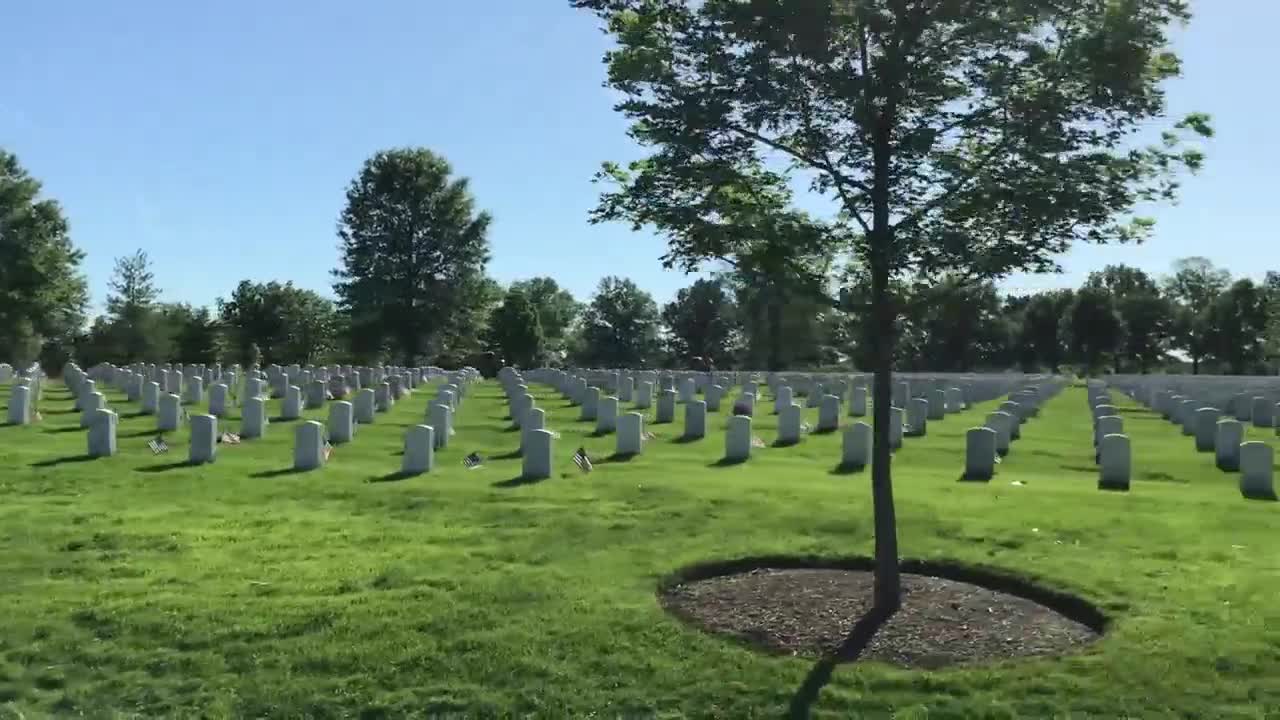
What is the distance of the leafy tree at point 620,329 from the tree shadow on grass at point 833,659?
271ft

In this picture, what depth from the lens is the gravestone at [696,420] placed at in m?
22.2

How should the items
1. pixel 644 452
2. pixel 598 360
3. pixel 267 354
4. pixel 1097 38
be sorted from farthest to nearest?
pixel 598 360 → pixel 267 354 → pixel 644 452 → pixel 1097 38

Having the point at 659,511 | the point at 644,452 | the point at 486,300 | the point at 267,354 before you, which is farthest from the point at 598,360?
the point at 659,511

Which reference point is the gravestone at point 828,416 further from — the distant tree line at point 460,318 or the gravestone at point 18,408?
the gravestone at point 18,408

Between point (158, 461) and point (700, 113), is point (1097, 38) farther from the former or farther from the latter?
point (158, 461)

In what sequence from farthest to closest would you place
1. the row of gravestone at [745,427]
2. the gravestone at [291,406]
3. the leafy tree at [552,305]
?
1. the leafy tree at [552,305]
2. the gravestone at [291,406]
3. the row of gravestone at [745,427]

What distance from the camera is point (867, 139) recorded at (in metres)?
8.20

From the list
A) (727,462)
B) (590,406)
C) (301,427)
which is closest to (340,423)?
(301,427)

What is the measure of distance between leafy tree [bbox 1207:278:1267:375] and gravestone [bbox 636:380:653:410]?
66046mm

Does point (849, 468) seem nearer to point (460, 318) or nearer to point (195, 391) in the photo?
point (195, 391)

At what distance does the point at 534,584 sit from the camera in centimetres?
948

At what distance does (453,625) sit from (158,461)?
10355 millimetres

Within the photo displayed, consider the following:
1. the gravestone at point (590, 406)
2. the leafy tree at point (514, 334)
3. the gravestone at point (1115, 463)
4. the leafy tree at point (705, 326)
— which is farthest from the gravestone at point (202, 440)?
the leafy tree at point (705, 326)

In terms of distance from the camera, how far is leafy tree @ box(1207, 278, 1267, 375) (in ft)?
263
